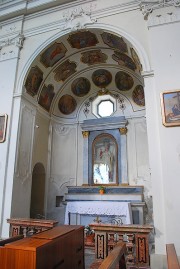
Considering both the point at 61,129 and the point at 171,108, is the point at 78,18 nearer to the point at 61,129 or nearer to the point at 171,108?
the point at 171,108

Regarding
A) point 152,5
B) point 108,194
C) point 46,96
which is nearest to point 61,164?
point 108,194

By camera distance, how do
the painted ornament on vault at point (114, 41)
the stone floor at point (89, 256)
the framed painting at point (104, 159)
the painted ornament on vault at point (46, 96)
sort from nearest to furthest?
the stone floor at point (89, 256) < the painted ornament on vault at point (114, 41) < the painted ornament on vault at point (46, 96) < the framed painting at point (104, 159)

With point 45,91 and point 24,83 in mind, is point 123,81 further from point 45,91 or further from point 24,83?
point 24,83

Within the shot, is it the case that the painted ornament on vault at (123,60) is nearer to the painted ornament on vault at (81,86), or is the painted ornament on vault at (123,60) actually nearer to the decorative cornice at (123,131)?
the painted ornament on vault at (81,86)

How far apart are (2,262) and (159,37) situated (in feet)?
22.3

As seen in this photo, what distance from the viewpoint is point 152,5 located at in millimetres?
7254

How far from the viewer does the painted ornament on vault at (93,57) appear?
32.3ft

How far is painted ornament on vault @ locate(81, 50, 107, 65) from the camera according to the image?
9854 mm

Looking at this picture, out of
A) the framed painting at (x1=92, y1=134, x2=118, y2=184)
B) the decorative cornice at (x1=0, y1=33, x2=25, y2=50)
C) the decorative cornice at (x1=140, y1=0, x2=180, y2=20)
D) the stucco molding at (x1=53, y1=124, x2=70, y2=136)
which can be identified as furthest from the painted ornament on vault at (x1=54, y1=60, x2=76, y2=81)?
the decorative cornice at (x1=140, y1=0, x2=180, y2=20)

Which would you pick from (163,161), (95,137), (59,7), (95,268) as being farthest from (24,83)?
(95,268)

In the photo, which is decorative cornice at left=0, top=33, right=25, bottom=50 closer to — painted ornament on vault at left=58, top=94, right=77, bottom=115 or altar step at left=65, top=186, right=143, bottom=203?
painted ornament on vault at left=58, top=94, right=77, bottom=115

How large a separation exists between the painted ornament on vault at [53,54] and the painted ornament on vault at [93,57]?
1.08 meters

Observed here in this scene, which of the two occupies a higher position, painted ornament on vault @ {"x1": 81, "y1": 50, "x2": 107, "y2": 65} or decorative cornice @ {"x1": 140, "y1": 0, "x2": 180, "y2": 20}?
painted ornament on vault @ {"x1": 81, "y1": 50, "x2": 107, "y2": 65}

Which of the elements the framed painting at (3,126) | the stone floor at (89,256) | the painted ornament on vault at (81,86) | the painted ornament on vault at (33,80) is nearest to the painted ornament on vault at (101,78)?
the painted ornament on vault at (81,86)
